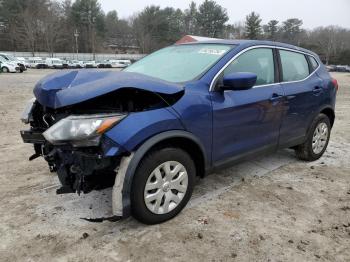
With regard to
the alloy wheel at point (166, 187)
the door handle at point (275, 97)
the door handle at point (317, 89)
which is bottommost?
the alloy wheel at point (166, 187)

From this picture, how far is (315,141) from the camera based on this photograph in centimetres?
508

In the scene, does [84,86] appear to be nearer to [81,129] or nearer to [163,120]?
[81,129]

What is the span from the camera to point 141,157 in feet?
9.40

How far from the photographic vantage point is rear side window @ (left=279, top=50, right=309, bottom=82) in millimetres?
4430

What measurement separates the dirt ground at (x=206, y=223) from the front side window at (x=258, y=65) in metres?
1.28

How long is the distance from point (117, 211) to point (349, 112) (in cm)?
908

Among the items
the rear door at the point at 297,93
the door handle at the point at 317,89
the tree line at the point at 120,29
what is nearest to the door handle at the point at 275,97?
the rear door at the point at 297,93

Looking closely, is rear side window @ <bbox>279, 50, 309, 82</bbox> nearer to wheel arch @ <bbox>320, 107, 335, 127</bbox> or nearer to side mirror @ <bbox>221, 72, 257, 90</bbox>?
wheel arch @ <bbox>320, 107, 335, 127</bbox>

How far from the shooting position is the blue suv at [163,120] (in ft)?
9.20

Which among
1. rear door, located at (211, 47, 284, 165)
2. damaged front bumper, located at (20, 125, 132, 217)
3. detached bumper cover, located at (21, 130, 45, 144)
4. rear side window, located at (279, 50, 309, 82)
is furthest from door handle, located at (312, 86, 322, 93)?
detached bumper cover, located at (21, 130, 45, 144)

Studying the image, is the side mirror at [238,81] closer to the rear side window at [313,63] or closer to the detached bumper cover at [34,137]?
the detached bumper cover at [34,137]

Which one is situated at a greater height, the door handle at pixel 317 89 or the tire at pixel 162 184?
the door handle at pixel 317 89

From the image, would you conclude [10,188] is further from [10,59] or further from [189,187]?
[10,59]

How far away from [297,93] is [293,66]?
1.38 ft
